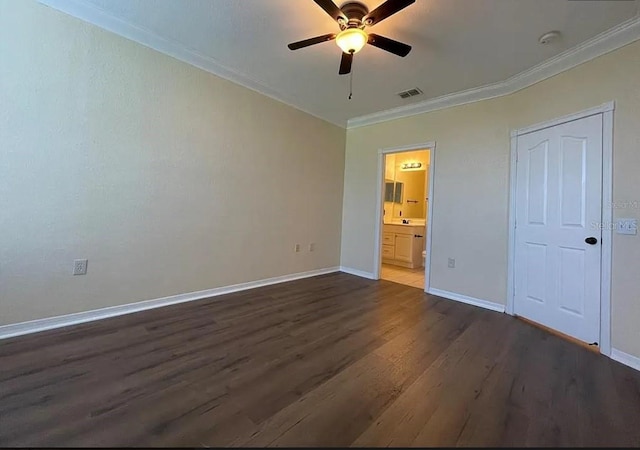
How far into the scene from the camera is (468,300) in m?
3.60

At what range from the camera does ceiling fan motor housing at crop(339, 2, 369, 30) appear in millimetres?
2178

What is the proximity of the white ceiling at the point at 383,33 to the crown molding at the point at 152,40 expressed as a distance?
11mm

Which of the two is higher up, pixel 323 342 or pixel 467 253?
pixel 467 253

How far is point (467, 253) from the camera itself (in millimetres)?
3660

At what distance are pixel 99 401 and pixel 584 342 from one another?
3.61 meters

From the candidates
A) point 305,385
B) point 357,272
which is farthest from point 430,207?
point 305,385

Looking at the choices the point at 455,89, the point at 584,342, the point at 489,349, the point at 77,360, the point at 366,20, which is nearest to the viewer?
the point at 77,360

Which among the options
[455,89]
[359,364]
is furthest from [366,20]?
[359,364]

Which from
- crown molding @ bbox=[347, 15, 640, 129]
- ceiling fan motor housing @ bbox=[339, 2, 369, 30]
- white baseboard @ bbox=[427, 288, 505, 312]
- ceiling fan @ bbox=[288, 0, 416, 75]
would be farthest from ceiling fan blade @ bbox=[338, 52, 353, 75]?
white baseboard @ bbox=[427, 288, 505, 312]

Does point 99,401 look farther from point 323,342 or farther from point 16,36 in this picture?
point 16,36

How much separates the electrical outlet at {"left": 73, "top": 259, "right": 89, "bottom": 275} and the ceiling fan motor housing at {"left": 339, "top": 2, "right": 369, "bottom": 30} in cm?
296

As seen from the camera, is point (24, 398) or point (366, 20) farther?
point (366, 20)

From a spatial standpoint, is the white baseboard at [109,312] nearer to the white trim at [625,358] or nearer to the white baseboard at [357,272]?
the white baseboard at [357,272]

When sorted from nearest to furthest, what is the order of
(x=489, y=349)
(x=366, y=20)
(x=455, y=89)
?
(x=366, y=20)
(x=489, y=349)
(x=455, y=89)
